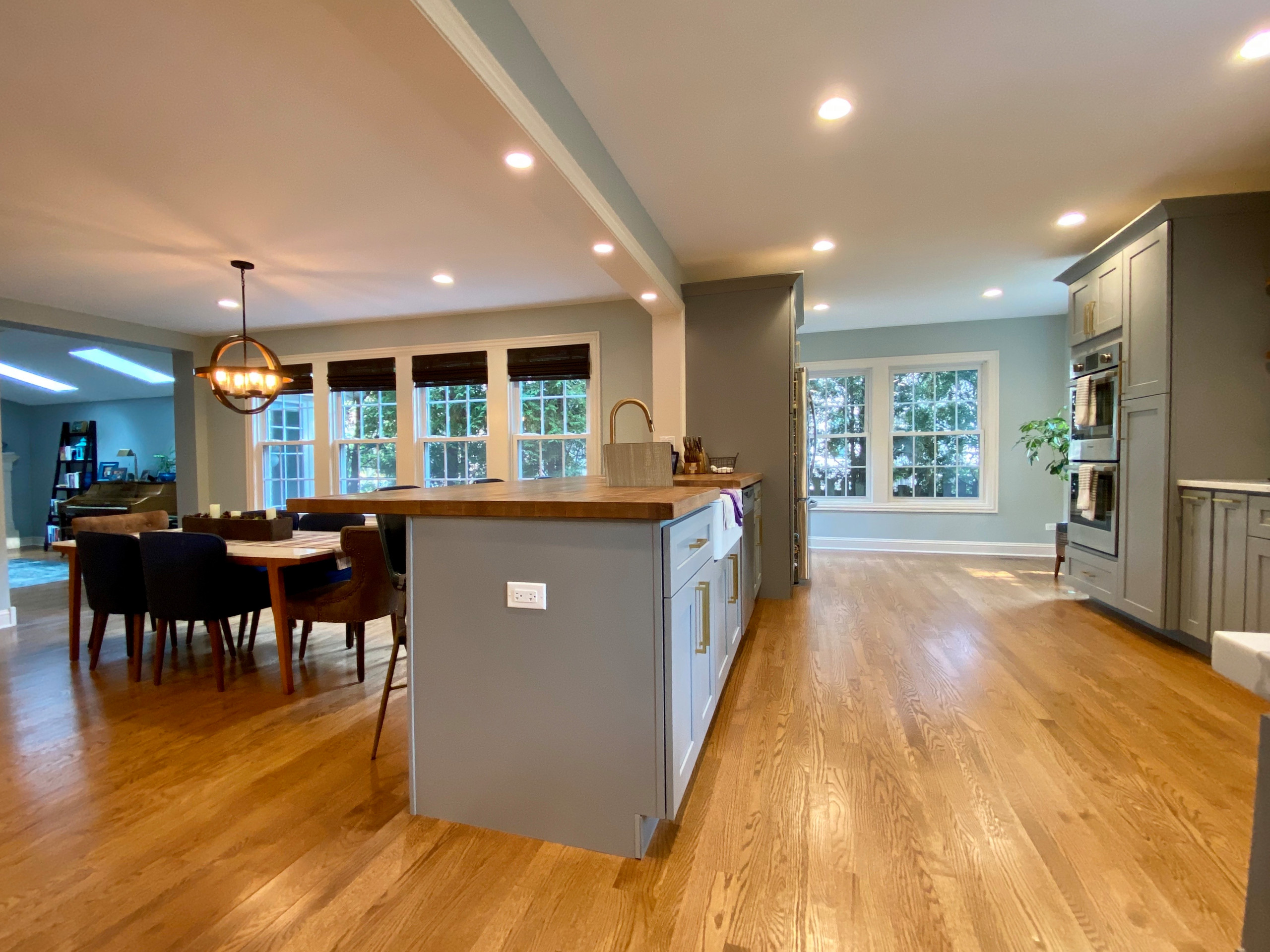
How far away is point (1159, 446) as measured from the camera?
321cm

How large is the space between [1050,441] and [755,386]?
3.11 metres

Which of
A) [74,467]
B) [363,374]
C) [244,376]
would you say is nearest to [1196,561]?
[244,376]

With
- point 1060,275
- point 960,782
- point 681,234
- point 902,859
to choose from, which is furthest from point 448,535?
point 1060,275

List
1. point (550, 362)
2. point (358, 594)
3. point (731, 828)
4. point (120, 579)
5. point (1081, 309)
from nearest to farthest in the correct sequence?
point (731, 828), point (358, 594), point (120, 579), point (1081, 309), point (550, 362)

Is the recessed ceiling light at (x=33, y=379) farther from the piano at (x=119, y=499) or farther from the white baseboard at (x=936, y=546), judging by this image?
the white baseboard at (x=936, y=546)

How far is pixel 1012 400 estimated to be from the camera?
607 centimetres

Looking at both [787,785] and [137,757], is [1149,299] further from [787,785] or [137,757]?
[137,757]

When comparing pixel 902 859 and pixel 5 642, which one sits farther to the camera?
pixel 5 642

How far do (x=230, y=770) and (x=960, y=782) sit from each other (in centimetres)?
257

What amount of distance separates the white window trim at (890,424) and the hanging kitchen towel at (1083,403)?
7.19ft

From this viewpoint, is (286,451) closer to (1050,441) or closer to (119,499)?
(119,499)

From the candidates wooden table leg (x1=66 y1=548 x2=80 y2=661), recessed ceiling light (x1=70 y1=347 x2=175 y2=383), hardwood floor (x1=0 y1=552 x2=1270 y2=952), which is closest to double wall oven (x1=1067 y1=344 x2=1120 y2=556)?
hardwood floor (x1=0 y1=552 x2=1270 y2=952)

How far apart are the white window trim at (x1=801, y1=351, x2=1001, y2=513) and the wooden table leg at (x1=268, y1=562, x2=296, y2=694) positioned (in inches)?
214

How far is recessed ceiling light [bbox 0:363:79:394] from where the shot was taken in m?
7.99
